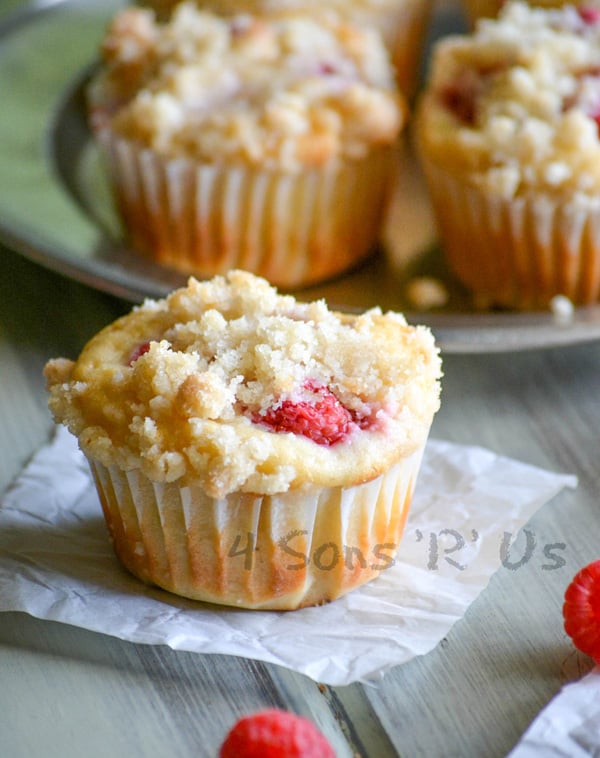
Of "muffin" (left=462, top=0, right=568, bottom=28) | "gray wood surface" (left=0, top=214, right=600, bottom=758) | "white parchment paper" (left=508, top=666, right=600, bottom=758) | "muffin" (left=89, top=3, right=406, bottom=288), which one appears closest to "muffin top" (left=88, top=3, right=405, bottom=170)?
"muffin" (left=89, top=3, right=406, bottom=288)

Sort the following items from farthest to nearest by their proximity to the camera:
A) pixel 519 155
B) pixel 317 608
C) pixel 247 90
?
pixel 247 90 < pixel 519 155 < pixel 317 608

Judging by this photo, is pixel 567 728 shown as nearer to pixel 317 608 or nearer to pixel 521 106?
pixel 317 608

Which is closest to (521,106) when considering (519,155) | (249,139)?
(519,155)

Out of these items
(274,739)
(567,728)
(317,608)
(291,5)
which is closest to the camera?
(274,739)

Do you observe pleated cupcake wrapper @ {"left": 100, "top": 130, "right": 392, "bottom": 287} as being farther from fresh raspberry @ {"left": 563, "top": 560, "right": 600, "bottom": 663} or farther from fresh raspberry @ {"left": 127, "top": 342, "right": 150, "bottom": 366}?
fresh raspberry @ {"left": 563, "top": 560, "right": 600, "bottom": 663}

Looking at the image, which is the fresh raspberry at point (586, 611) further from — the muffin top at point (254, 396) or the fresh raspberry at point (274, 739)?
the fresh raspberry at point (274, 739)

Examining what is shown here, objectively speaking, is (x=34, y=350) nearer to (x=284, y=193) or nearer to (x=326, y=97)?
(x=284, y=193)
